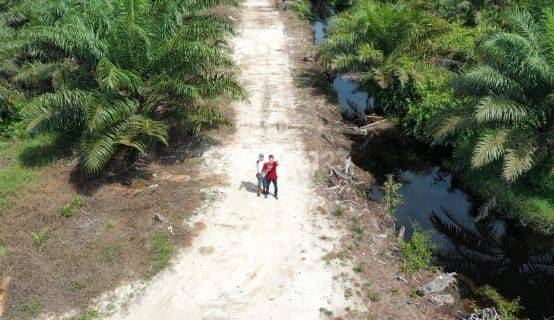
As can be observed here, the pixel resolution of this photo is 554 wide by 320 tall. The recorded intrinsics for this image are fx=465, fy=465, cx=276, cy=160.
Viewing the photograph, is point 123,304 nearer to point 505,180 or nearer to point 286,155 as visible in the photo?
point 286,155

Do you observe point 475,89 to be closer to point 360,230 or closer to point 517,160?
point 517,160

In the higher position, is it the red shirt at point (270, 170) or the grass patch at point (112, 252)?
the red shirt at point (270, 170)

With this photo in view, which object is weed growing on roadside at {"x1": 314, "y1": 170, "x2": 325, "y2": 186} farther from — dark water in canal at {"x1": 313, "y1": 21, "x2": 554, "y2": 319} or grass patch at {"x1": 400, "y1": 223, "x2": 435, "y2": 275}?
grass patch at {"x1": 400, "y1": 223, "x2": 435, "y2": 275}

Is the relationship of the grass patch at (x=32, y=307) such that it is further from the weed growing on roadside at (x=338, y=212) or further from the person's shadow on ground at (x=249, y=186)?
the weed growing on roadside at (x=338, y=212)

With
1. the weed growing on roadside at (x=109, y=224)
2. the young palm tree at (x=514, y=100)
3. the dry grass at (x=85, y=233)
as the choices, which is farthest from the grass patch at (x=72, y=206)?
the young palm tree at (x=514, y=100)

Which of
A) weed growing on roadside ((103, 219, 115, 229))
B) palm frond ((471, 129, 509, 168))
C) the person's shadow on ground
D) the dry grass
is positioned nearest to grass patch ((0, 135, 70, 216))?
the dry grass

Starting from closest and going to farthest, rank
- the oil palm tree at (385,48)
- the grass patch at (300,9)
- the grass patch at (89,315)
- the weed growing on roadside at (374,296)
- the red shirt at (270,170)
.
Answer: the grass patch at (89,315)
the weed growing on roadside at (374,296)
the red shirt at (270,170)
the oil palm tree at (385,48)
the grass patch at (300,9)

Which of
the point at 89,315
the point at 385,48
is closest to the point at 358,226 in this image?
the point at 89,315
